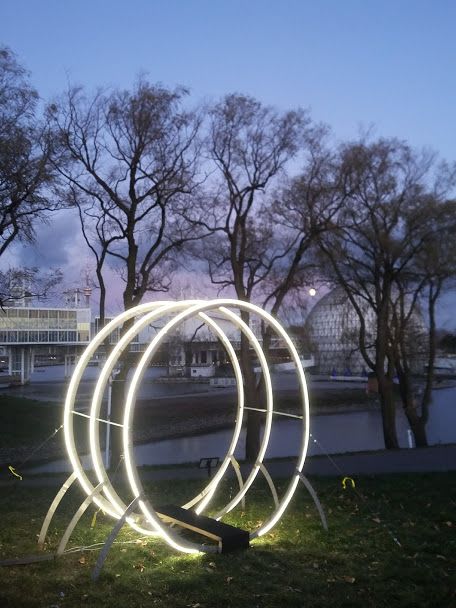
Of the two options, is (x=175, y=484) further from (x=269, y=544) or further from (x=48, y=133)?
(x=48, y=133)

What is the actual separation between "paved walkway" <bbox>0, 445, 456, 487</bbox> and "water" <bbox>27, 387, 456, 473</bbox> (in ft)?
13.5

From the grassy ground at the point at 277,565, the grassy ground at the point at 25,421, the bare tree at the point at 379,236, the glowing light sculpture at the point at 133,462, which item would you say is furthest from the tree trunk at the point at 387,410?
the grassy ground at the point at 25,421

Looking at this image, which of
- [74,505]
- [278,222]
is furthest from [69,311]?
[74,505]

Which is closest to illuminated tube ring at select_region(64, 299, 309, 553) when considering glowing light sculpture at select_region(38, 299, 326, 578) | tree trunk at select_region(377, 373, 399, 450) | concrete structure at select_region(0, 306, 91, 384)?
glowing light sculpture at select_region(38, 299, 326, 578)

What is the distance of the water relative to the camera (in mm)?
24703

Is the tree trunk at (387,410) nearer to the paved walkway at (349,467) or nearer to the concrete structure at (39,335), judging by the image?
the paved walkway at (349,467)

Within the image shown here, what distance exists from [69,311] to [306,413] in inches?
3639

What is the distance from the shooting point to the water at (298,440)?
24.7 meters

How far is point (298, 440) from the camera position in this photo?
96.9ft

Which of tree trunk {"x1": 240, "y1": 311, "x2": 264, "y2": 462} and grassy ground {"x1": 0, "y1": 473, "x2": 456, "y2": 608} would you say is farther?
tree trunk {"x1": 240, "y1": 311, "x2": 264, "y2": 462}

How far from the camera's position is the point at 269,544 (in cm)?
790

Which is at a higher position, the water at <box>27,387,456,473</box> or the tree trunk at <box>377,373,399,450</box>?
the tree trunk at <box>377,373,399,450</box>

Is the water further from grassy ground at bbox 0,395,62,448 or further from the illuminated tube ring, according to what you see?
the illuminated tube ring

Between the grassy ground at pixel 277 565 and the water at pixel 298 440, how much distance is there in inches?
405
